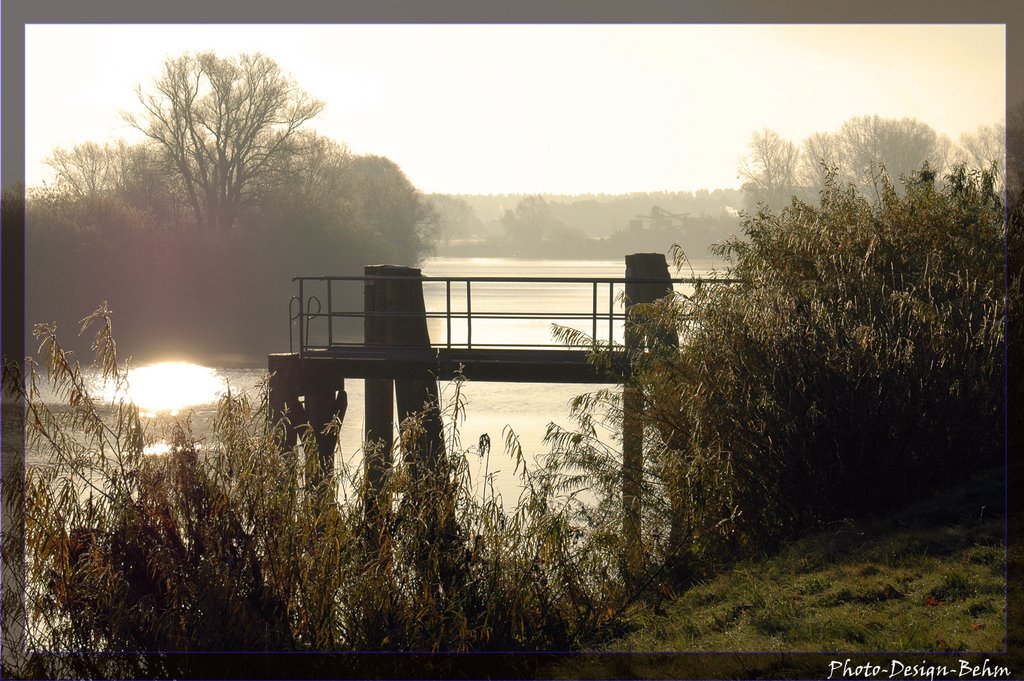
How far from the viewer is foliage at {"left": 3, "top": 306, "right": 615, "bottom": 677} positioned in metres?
6.94

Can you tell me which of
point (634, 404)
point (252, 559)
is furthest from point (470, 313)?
point (252, 559)

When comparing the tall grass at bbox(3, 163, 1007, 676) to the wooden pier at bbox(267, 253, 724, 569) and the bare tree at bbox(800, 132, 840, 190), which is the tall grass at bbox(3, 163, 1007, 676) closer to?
the wooden pier at bbox(267, 253, 724, 569)

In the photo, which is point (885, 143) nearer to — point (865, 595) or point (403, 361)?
point (403, 361)

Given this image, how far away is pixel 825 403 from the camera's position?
876 centimetres

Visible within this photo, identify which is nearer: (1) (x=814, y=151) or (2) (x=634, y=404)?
(2) (x=634, y=404)

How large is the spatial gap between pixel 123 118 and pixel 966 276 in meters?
39.4

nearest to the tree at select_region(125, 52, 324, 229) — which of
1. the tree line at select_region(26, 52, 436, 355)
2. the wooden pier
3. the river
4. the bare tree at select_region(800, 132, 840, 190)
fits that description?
the tree line at select_region(26, 52, 436, 355)

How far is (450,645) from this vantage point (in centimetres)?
704

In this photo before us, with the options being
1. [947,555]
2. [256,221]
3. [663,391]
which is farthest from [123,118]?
[947,555]

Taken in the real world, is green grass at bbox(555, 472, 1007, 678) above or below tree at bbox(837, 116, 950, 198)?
below

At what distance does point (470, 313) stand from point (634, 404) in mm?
3501

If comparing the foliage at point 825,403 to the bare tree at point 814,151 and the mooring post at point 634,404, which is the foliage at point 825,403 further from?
the bare tree at point 814,151

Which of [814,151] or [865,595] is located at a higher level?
[814,151]

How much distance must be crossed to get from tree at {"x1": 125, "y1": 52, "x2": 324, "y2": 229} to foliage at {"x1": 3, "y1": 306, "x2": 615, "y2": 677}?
35.8 metres
